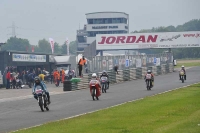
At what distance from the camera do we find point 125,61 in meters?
55.9

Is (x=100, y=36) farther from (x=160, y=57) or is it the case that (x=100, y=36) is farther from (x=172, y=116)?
(x=172, y=116)

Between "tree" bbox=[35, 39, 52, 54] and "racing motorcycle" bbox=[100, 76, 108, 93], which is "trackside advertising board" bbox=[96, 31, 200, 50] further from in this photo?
Answer: "tree" bbox=[35, 39, 52, 54]

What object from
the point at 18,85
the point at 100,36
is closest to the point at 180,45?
the point at 100,36

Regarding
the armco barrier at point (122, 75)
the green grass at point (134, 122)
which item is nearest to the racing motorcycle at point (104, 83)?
the armco barrier at point (122, 75)

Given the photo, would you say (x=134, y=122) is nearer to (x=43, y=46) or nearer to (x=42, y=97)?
(x=42, y=97)

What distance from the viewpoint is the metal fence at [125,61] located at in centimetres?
4836

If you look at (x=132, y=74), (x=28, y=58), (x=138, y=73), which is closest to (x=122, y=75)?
(x=132, y=74)

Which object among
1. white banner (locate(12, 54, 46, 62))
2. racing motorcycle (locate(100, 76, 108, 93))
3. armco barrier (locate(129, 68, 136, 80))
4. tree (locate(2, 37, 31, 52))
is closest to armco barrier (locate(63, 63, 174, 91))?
armco barrier (locate(129, 68, 136, 80))

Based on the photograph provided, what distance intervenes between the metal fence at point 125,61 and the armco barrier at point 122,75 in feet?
2.17

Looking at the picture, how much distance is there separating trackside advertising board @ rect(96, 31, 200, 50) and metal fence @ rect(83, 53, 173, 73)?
7321 millimetres

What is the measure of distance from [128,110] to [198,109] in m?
2.88

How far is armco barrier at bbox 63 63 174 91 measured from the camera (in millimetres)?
41031

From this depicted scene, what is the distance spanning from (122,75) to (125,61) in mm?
3714

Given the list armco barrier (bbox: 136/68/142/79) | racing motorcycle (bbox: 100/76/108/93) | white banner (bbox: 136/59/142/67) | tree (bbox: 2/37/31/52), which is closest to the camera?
racing motorcycle (bbox: 100/76/108/93)
